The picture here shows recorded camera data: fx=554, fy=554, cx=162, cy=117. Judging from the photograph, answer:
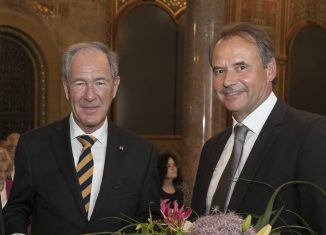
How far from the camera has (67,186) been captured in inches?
114

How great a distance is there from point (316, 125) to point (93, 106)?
113 centimetres

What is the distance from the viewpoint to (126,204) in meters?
2.95

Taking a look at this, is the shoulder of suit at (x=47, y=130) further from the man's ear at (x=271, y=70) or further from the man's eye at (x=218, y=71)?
the man's ear at (x=271, y=70)

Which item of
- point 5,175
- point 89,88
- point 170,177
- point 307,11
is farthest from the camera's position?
point 307,11

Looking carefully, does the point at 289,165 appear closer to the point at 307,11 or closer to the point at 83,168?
the point at 83,168

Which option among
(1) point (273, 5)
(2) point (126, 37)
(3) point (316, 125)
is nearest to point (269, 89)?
(3) point (316, 125)

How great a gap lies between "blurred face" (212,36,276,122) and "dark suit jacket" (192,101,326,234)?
0.12 metres

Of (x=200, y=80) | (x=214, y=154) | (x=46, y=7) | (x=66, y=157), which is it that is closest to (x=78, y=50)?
(x=66, y=157)

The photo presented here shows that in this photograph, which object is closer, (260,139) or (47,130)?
(260,139)

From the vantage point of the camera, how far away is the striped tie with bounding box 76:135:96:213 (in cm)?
289

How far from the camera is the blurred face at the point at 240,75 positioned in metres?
2.52

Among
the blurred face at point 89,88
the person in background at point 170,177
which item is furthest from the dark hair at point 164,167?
the blurred face at point 89,88

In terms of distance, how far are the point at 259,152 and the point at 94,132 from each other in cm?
96

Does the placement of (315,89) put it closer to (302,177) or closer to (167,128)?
(167,128)
